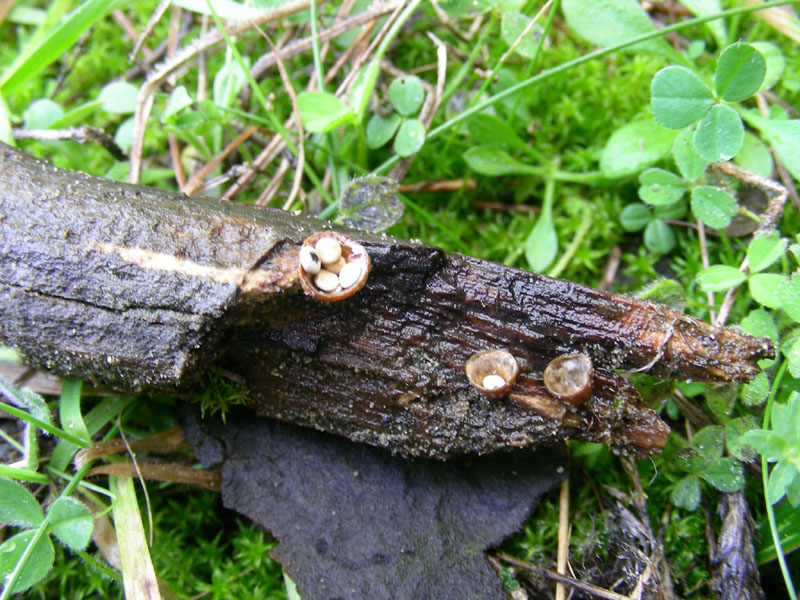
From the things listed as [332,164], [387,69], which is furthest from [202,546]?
[387,69]

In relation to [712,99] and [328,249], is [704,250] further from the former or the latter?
[328,249]

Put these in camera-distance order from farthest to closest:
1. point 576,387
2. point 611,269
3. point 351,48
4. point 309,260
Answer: point 351,48 < point 611,269 < point 576,387 < point 309,260

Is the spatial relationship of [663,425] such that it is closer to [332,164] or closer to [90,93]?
[332,164]

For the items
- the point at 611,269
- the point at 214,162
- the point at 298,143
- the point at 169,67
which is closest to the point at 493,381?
the point at 611,269

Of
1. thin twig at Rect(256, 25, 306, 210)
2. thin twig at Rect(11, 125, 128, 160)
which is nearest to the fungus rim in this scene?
thin twig at Rect(256, 25, 306, 210)

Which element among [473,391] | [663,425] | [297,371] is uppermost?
[297,371]

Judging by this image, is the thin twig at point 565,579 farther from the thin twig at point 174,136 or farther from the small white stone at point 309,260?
the thin twig at point 174,136

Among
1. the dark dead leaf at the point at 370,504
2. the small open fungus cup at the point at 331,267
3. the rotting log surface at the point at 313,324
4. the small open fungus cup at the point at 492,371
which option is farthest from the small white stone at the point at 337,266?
Answer: the dark dead leaf at the point at 370,504

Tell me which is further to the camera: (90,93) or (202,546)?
(90,93)

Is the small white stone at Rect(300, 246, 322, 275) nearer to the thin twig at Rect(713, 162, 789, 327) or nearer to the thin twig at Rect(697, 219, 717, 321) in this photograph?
the thin twig at Rect(713, 162, 789, 327)
